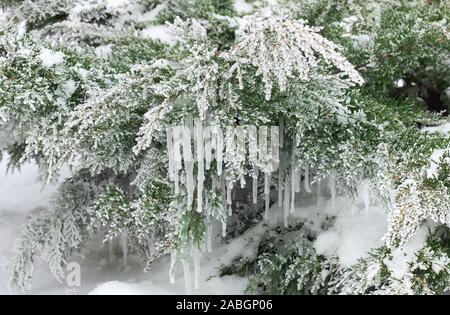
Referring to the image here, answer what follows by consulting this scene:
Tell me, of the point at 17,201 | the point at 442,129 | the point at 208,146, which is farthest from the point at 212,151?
the point at 17,201

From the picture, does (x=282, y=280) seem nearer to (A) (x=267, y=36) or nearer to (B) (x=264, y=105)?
(B) (x=264, y=105)

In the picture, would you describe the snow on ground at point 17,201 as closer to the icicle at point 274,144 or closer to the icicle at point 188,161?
the icicle at point 188,161

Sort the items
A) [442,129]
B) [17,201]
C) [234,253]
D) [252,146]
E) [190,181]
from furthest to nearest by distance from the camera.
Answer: [17,201] → [234,253] → [442,129] → [190,181] → [252,146]

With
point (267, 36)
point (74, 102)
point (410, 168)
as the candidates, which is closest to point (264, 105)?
point (267, 36)

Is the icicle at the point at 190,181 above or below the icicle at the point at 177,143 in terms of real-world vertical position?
below

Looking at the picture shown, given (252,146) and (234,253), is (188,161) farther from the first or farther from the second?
(234,253)

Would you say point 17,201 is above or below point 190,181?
below

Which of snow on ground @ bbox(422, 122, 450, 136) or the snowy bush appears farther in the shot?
snow on ground @ bbox(422, 122, 450, 136)

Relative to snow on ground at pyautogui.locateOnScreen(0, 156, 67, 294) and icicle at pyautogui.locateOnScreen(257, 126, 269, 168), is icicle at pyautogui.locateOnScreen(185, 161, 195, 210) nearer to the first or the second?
icicle at pyautogui.locateOnScreen(257, 126, 269, 168)

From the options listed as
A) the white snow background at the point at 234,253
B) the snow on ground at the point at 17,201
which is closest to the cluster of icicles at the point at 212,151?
the white snow background at the point at 234,253

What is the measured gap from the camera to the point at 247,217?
2227 mm

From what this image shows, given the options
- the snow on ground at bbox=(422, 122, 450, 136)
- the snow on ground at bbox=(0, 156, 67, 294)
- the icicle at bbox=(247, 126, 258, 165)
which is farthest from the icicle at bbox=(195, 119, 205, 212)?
the snow on ground at bbox=(0, 156, 67, 294)

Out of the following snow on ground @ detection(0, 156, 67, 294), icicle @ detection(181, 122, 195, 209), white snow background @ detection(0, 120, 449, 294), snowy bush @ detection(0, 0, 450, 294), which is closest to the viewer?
snowy bush @ detection(0, 0, 450, 294)

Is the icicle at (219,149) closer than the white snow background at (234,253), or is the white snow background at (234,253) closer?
the icicle at (219,149)
